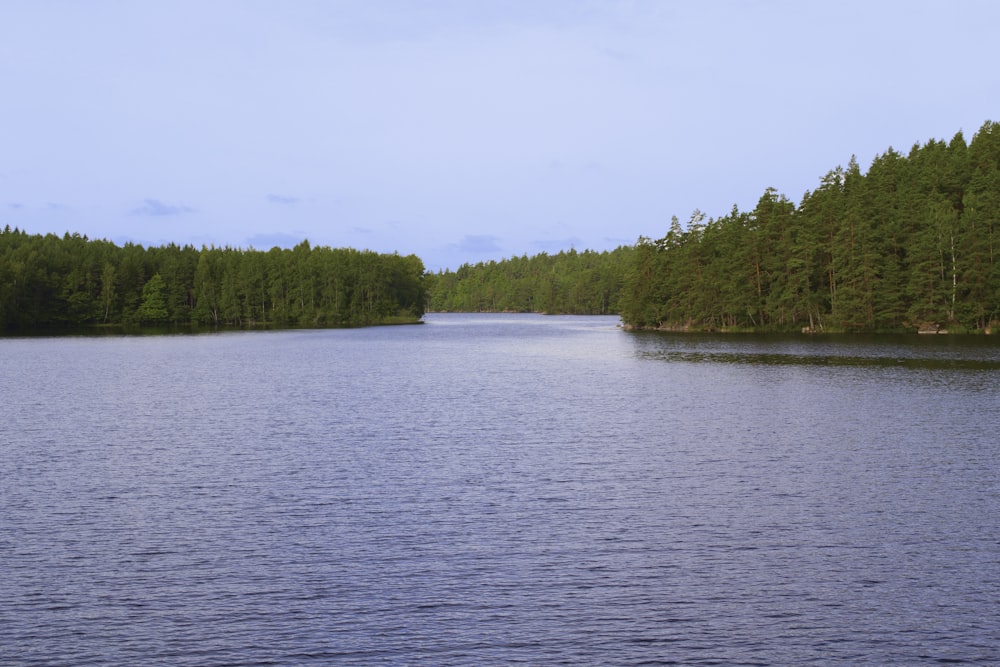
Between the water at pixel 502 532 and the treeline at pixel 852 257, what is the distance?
6681 centimetres

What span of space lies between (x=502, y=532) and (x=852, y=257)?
104060mm

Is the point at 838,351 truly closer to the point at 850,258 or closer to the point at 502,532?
the point at 850,258

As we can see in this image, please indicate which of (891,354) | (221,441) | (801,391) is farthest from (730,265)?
(221,441)

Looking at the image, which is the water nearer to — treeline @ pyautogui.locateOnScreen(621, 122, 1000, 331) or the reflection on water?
the reflection on water

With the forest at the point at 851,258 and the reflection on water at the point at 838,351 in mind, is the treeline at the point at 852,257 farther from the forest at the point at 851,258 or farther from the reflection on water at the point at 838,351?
the reflection on water at the point at 838,351

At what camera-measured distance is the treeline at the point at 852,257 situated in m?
104

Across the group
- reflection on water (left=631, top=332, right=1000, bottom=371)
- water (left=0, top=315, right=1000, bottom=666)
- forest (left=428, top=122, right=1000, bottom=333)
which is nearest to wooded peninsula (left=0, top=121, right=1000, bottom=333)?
forest (left=428, top=122, right=1000, bottom=333)

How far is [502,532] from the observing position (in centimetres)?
2102

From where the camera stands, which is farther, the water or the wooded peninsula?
the wooded peninsula

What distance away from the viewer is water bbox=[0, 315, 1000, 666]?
578 inches

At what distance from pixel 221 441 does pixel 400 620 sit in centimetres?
2163

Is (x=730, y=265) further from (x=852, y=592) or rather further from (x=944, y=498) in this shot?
(x=852, y=592)

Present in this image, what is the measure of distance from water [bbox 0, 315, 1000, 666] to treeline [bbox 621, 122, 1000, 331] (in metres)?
66.8

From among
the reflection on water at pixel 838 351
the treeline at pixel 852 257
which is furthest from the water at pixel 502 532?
the treeline at pixel 852 257
